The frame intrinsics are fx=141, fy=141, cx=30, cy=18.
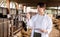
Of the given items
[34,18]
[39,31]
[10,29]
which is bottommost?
[10,29]

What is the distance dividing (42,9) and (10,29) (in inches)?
95.1

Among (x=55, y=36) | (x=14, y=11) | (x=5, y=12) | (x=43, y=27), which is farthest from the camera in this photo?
(x=55, y=36)

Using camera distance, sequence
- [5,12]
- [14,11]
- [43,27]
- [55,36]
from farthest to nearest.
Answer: [55,36] → [14,11] → [5,12] → [43,27]

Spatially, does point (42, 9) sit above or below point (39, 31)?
above

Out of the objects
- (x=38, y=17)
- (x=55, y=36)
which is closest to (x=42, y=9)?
(x=38, y=17)

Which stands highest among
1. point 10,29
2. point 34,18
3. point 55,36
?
point 34,18

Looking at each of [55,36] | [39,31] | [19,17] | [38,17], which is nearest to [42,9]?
[38,17]

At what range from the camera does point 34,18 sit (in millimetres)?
1453

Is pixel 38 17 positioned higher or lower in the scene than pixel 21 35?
higher

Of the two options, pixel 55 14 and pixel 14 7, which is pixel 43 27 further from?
pixel 55 14

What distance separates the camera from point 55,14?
5438 mm

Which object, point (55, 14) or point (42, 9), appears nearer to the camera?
point (42, 9)

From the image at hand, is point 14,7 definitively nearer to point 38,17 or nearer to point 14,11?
point 14,11

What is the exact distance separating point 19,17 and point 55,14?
1.52 m
